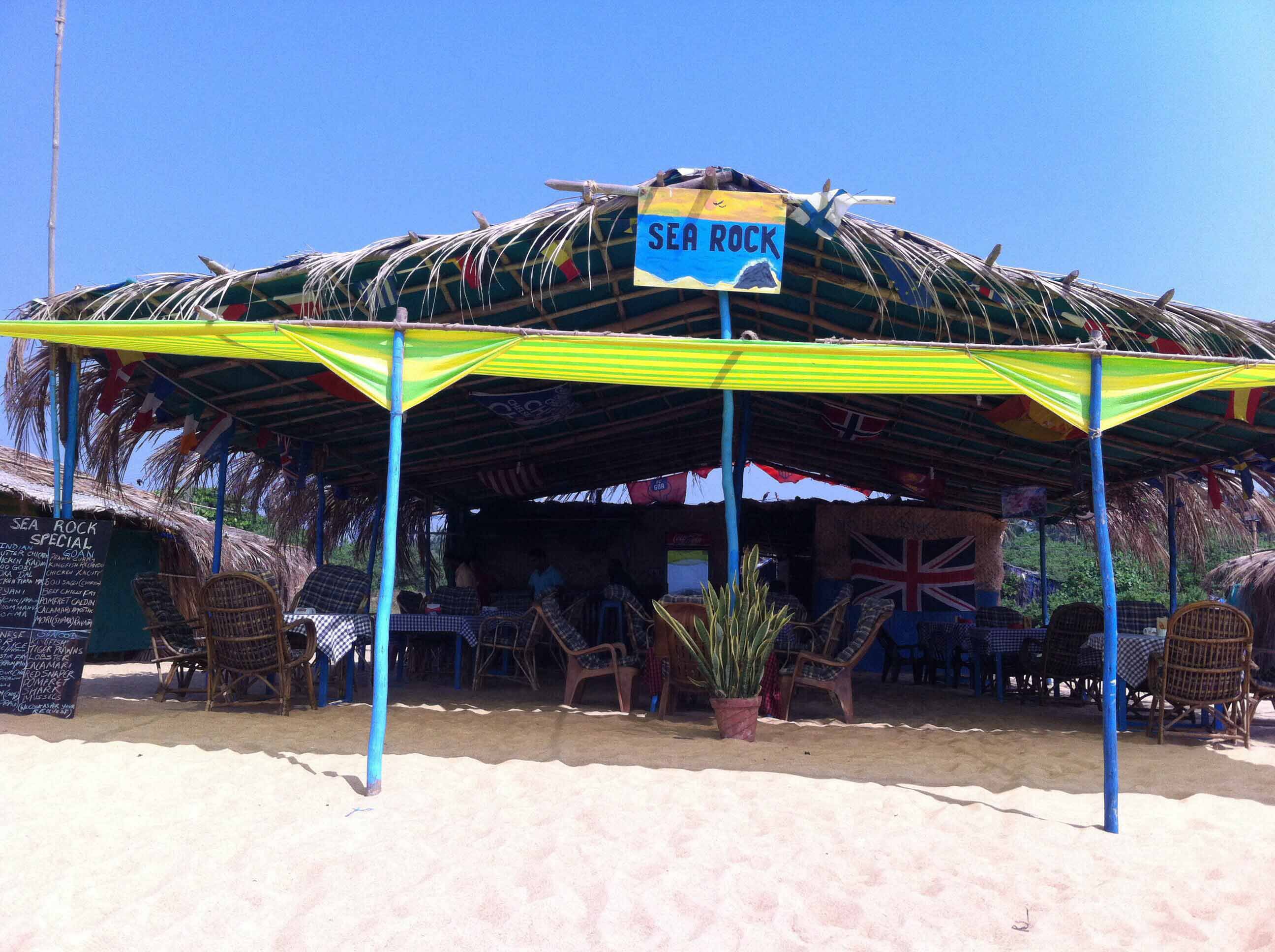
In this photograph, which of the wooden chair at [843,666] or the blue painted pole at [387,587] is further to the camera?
the wooden chair at [843,666]

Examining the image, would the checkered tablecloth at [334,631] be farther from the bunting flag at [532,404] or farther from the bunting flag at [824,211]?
the bunting flag at [824,211]

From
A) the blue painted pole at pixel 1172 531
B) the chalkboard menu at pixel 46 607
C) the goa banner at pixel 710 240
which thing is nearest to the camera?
the chalkboard menu at pixel 46 607

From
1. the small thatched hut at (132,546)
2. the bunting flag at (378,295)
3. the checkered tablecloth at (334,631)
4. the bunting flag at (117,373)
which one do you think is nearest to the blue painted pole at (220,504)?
the bunting flag at (117,373)

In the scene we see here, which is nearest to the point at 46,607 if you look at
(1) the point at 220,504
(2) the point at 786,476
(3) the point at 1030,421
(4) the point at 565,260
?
(1) the point at 220,504

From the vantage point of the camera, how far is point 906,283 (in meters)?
5.20

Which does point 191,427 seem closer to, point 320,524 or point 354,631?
point 320,524

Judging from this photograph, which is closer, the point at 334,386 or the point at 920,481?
the point at 334,386

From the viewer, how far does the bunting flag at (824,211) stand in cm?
491

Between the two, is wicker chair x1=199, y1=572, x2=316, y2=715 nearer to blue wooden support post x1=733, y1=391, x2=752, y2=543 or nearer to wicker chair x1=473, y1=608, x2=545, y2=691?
wicker chair x1=473, y1=608, x2=545, y2=691

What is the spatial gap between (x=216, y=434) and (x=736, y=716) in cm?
496

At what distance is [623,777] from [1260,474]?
6.69m

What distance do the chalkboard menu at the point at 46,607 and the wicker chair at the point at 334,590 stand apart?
6.99ft

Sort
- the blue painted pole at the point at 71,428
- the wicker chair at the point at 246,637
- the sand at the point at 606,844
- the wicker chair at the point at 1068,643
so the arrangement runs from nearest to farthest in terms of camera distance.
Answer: the sand at the point at 606,844 < the wicker chair at the point at 246,637 < the blue painted pole at the point at 71,428 < the wicker chair at the point at 1068,643

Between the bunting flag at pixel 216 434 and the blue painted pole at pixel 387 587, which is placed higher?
the bunting flag at pixel 216 434
